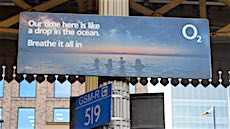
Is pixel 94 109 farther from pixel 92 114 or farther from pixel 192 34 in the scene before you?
pixel 192 34

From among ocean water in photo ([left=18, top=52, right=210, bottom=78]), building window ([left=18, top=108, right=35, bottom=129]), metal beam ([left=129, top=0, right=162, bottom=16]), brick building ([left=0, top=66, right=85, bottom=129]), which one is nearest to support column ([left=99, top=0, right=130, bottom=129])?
ocean water in photo ([left=18, top=52, right=210, bottom=78])

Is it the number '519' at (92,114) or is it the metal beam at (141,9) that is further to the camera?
the metal beam at (141,9)

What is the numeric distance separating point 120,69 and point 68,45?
739 mm

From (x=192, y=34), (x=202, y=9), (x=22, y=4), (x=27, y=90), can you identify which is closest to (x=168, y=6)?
(x=202, y=9)

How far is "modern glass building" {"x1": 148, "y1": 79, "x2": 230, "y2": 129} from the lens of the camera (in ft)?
142

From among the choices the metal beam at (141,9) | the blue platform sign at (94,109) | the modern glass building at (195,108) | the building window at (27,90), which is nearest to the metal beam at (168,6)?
the metal beam at (141,9)

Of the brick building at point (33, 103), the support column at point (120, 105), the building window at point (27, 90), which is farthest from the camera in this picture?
the building window at point (27, 90)

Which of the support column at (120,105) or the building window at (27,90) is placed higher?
the building window at (27,90)

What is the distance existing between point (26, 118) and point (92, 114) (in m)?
34.6

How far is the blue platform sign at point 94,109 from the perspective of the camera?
7.29m

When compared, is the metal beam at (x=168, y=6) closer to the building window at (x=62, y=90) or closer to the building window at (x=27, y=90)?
the building window at (x=62, y=90)

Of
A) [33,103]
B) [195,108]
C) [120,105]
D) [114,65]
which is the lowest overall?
[120,105]

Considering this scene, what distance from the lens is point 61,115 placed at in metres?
40.4

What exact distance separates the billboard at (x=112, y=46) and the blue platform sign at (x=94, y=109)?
0.30 m
